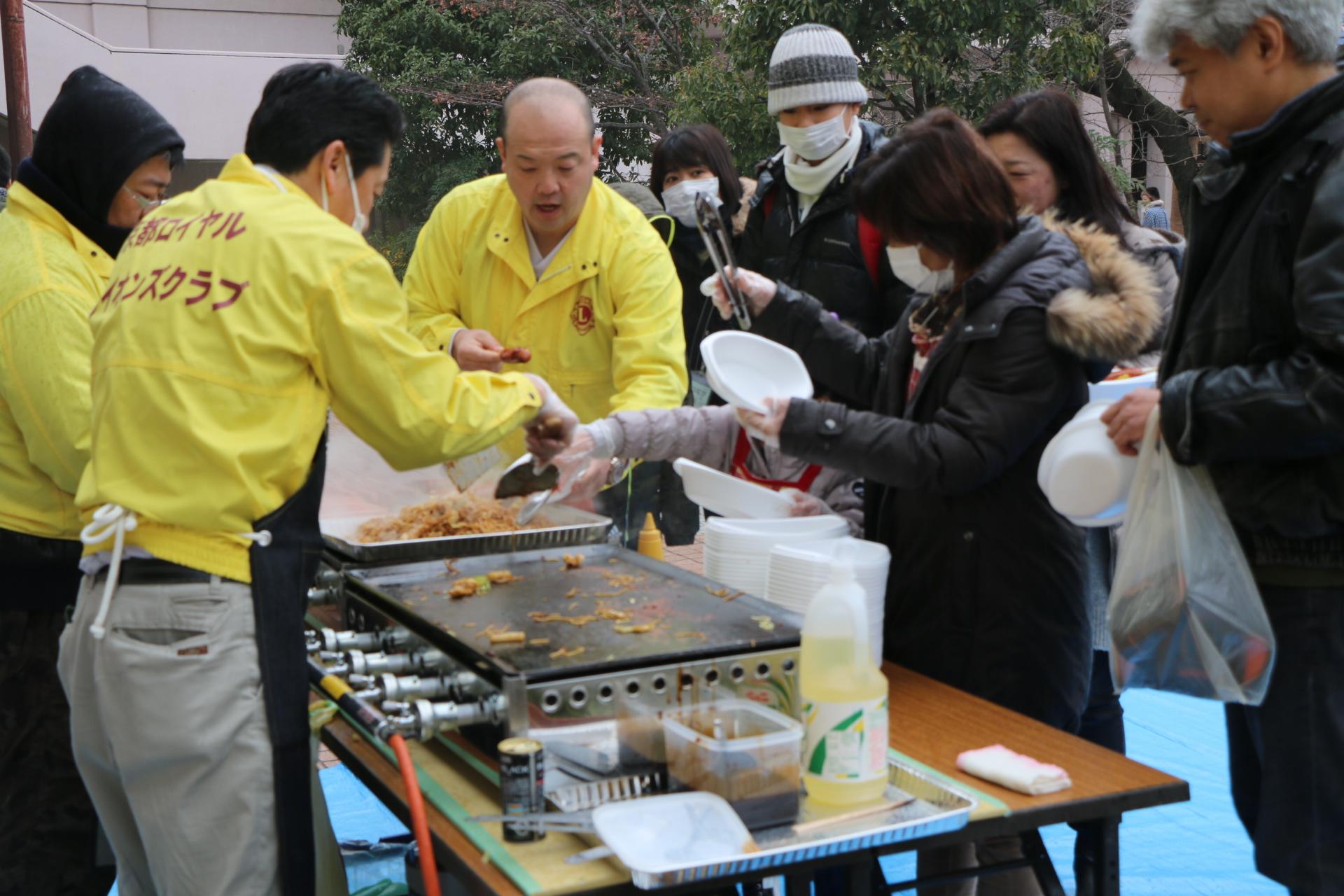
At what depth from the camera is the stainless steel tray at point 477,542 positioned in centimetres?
264

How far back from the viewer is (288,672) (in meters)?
2.01

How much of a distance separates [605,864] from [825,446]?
98 cm

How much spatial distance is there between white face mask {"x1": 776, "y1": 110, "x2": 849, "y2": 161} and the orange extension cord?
2.54 meters

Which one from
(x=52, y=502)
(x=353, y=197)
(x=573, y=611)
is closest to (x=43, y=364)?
(x=52, y=502)

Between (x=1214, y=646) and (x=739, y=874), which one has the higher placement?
(x=1214, y=646)

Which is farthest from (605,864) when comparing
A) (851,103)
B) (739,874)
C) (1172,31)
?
(851,103)

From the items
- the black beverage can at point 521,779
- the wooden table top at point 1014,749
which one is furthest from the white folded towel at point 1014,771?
the black beverage can at point 521,779

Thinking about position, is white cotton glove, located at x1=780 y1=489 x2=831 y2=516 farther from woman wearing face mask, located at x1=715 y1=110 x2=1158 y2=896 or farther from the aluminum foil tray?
the aluminum foil tray

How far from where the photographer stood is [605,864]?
167 centimetres

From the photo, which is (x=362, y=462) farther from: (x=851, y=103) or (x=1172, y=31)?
(x=1172, y=31)

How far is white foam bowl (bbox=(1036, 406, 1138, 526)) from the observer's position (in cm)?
217

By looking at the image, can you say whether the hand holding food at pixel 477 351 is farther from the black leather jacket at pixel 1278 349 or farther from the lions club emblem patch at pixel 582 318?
the black leather jacket at pixel 1278 349

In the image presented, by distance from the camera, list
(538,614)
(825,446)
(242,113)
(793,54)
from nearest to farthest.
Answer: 1. (538,614)
2. (825,446)
3. (793,54)
4. (242,113)

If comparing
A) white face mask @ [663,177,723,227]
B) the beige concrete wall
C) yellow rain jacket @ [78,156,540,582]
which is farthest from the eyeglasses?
the beige concrete wall
